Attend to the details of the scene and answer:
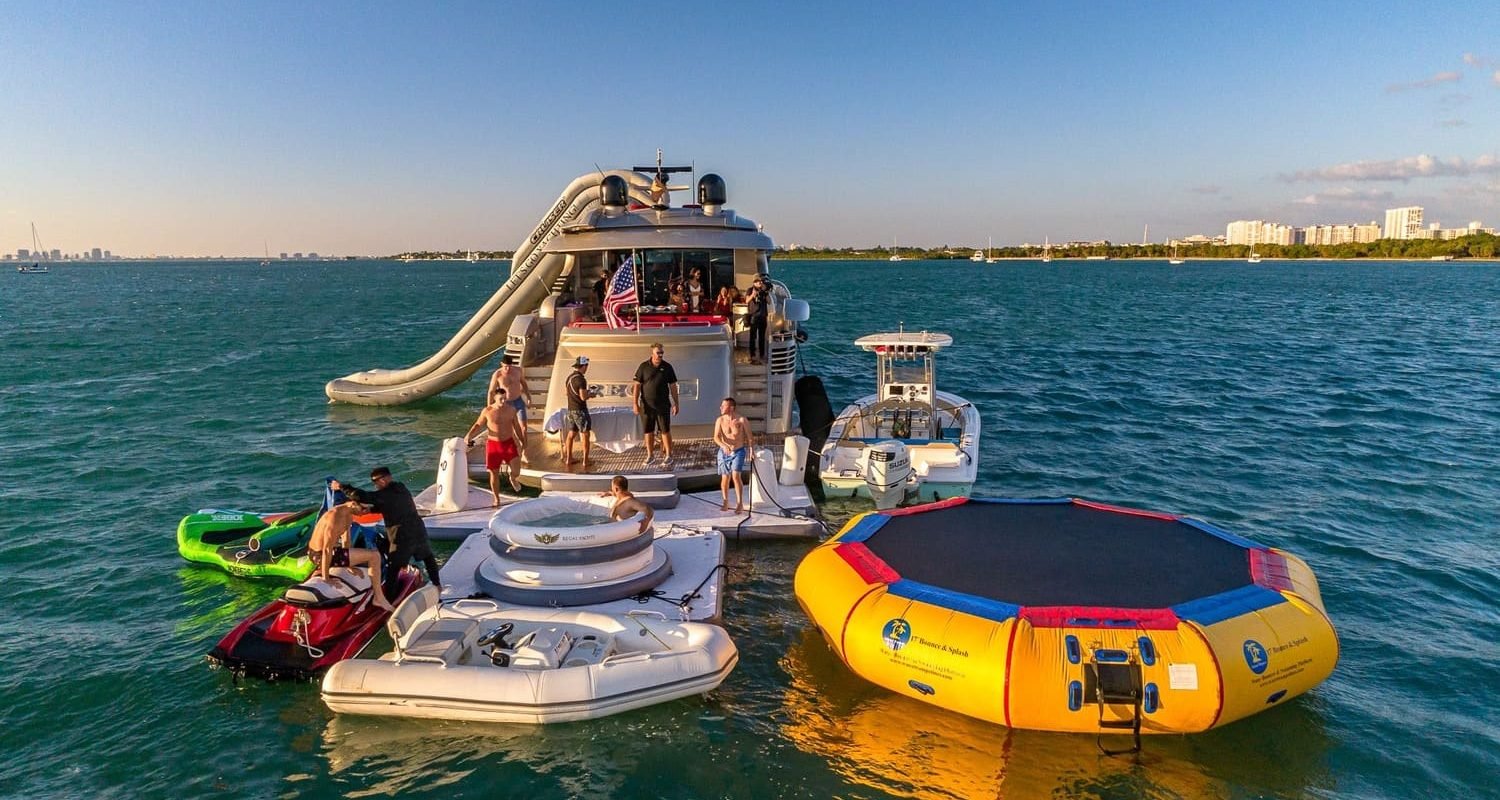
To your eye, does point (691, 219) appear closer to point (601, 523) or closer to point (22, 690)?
point (601, 523)

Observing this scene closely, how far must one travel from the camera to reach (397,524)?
8.61m

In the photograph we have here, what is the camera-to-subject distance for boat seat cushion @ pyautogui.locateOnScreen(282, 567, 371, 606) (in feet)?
26.0

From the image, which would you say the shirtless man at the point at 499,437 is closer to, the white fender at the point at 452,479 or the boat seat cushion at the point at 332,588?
the white fender at the point at 452,479

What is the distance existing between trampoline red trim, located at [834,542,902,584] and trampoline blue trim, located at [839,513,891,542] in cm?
20

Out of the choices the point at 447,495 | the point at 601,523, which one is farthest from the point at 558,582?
the point at 447,495

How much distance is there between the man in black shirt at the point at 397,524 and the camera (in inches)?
333

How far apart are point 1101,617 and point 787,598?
3833mm

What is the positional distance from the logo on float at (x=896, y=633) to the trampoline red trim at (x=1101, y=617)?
99cm

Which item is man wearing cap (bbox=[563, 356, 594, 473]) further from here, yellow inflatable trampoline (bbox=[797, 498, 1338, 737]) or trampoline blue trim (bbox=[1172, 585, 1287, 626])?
trampoline blue trim (bbox=[1172, 585, 1287, 626])

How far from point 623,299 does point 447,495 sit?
4.89 meters

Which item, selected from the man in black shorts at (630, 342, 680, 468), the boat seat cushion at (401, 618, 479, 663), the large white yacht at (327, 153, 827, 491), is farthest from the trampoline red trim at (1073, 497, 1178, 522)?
the boat seat cushion at (401, 618, 479, 663)

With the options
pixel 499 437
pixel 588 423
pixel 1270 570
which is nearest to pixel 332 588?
pixel 499 437

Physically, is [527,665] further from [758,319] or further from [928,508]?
[758,319]

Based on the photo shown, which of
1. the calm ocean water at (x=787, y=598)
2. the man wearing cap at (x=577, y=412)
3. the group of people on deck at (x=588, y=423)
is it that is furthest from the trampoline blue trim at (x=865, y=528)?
the man wearing cap at (x=577, y=412)
